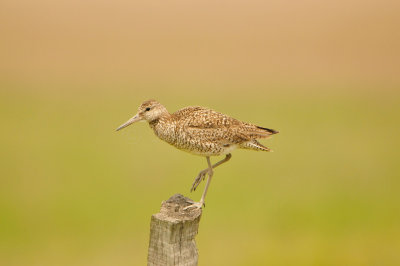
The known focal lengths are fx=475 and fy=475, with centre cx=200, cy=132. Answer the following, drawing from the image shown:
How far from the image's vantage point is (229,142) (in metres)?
5.59

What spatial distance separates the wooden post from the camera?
3941 mm

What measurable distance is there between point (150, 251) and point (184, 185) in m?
9.05

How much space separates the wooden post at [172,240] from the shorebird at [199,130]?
125 centimetres

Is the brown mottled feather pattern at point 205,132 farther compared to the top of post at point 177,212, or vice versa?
the brown mottled feather pattern at point 205,132

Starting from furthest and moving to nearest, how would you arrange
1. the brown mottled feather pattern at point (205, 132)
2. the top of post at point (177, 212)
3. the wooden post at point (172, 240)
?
the brown mottled feather pattern at point (205, 132) < the top of post at point (177, 212) < the wooden post at point (172, 240)

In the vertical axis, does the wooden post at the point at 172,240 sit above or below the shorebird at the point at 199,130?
below

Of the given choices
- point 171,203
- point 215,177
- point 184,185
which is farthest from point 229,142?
point 215,177

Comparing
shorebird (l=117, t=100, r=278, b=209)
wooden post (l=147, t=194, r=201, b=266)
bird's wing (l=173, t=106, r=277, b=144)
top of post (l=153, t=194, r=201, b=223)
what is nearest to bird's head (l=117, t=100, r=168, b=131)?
shorebird (l=117, t=100, r=278, b=209)

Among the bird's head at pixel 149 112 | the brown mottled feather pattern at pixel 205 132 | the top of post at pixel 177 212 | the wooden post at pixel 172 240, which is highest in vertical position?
the bird's head at pixel 149 112

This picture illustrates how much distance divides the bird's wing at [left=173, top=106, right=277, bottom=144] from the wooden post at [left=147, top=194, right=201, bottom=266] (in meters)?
1.50

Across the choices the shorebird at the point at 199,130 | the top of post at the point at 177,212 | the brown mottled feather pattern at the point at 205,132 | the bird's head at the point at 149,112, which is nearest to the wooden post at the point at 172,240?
the top of post at the point at 177,212

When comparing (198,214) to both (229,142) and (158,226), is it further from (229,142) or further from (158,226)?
(229,142)

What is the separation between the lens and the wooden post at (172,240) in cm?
394

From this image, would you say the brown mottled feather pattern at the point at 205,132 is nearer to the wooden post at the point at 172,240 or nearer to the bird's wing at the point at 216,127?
the bird's wing at the point at 216,127
